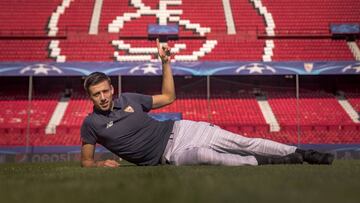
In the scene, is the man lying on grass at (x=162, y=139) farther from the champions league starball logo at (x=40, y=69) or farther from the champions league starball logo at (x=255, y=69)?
the champions league starball logo at (x=40, y=69)

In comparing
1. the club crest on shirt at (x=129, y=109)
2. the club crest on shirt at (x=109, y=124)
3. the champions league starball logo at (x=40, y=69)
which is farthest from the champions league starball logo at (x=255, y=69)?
the club crest on shirt at (x=109, y=124)

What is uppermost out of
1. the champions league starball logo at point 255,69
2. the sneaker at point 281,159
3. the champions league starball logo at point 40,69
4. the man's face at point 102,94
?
the man's face at point 102,94

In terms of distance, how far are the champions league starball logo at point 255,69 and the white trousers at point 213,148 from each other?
17082 millimetres

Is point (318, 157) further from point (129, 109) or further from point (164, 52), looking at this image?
point (129, 109)

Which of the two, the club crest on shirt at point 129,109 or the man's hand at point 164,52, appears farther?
the club crest on shirt at point 129,109

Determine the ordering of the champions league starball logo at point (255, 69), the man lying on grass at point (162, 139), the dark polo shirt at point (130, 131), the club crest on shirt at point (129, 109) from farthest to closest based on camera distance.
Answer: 1. the champions league starball logo at point (255, 69)
2. the club crest on shirt at point (129, 109)
3. the dark polo shirt at point (130, 131)
4. the man lying on grass at point (162, 139)

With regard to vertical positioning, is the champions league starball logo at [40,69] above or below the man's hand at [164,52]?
below

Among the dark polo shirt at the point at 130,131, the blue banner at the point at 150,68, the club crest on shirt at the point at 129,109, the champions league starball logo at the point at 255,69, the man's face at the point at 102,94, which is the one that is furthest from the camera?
the champions league starball logo at the point at 255,69

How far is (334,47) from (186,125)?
73.2 ft

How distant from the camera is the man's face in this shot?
4.97m

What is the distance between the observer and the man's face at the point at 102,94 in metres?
4.97

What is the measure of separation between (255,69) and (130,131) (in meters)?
17.7

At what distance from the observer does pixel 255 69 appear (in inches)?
877

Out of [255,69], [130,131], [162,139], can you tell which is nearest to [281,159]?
[162,139]
